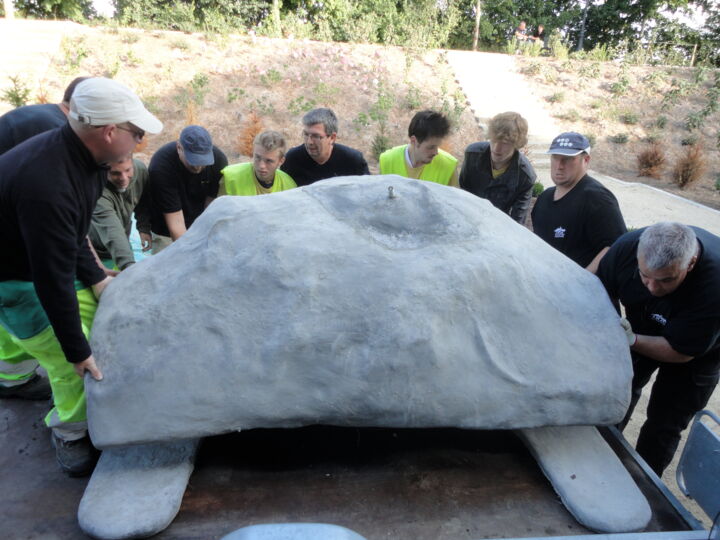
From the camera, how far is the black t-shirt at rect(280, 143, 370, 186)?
3150 millimetres

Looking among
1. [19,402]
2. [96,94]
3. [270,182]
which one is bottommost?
[19,402]

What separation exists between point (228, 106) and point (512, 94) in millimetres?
6218

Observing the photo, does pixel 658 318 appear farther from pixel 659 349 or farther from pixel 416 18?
pixel 416 18

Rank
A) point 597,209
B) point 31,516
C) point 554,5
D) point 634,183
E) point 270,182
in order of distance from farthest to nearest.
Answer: point 554,5
point 634,183
point 270,182
point 597,209
point 31,516

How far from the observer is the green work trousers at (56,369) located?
1740 mm

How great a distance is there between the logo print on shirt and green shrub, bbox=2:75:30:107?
8.86 m

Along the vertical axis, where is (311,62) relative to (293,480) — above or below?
above

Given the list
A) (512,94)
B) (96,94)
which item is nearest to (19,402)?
(96,94)

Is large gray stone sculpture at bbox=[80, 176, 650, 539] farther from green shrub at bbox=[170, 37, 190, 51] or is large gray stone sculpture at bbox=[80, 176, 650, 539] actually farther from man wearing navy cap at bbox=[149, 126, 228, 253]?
green shrub at bbox=[170, 37, 190, 51]

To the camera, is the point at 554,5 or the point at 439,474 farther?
the point at 554,5

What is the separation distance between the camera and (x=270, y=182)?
9.73 ft

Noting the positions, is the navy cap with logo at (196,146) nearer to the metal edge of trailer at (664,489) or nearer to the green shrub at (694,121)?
the metal edge of trailer at (664,489)

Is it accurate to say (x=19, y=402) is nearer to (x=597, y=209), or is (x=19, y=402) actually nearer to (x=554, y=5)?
(x=597, y=209)

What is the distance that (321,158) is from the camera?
3.11 m
